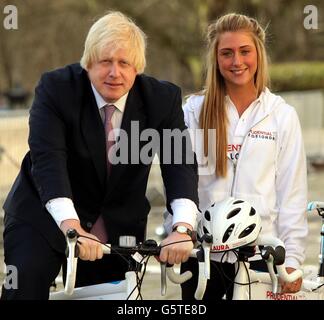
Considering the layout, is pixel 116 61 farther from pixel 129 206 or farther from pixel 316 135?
pixel 316 135

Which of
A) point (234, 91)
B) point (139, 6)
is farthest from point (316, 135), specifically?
point (234, 91)

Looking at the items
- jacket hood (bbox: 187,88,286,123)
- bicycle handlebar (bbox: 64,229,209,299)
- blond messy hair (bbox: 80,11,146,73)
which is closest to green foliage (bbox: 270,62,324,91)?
jacket hood (bbox: 187,88,286,123)

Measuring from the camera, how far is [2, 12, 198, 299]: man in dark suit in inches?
150

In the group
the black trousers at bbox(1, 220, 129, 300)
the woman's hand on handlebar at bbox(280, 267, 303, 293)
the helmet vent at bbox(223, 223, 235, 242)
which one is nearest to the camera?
the helmet vent at bbox(223, 223, 235, 242)

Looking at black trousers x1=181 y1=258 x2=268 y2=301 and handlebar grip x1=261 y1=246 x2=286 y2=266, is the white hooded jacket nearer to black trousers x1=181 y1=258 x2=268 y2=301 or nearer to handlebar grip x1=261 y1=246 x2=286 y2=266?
black trousers x1=181 y1=258 x2=268 y2=301

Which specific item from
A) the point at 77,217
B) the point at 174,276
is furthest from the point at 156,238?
the point at 77,217

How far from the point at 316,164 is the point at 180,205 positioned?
47.9ft

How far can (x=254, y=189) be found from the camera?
4340 millimetres

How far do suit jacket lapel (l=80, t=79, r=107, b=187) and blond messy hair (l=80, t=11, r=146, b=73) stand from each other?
0.21 metres

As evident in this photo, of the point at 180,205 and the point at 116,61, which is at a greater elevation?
the point at 116,61

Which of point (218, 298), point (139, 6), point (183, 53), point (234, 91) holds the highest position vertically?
point (139, 6)

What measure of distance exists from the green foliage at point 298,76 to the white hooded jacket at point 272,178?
1912 centimetres

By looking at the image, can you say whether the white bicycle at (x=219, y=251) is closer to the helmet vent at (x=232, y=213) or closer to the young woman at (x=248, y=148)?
the helmet vent at (x=232, y=213)
